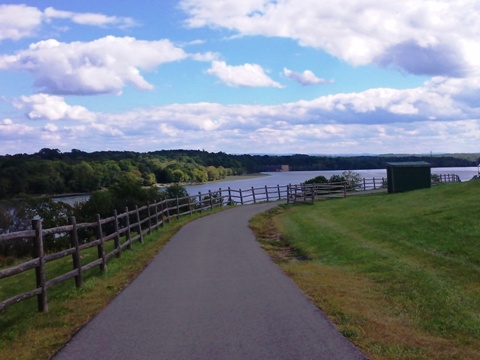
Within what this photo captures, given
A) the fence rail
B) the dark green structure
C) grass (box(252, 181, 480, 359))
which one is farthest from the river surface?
grass (box(252, 181, 480, 359))

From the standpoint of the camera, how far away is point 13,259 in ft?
101

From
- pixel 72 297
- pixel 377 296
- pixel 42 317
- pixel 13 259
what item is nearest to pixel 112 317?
pixel 42 317

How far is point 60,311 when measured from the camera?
9219mm

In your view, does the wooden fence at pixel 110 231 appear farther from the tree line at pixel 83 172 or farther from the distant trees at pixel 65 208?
the tree line at pixel 83 172

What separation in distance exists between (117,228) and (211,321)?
8.17 m

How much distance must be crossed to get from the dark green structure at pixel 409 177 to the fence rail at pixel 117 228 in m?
3.85

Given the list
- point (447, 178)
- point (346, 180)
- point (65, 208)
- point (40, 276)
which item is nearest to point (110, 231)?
point (65, 208)

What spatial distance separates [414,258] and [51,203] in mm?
32703

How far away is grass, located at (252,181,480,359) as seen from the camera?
718cm

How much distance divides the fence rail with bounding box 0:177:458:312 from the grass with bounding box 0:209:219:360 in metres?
0.32

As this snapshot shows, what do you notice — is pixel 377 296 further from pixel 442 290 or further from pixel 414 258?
pixel 414 258

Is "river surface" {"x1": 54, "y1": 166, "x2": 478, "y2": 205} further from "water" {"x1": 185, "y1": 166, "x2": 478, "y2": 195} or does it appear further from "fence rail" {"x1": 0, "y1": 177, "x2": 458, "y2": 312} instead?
"fence rail" {"x1": 0, "y1": 177, "x2": 458, "y2": 312}

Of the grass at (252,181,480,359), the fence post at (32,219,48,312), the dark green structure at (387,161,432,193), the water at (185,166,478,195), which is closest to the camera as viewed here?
the grass at (252,181,480,359)

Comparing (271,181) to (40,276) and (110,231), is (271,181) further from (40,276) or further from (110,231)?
(40,276)
